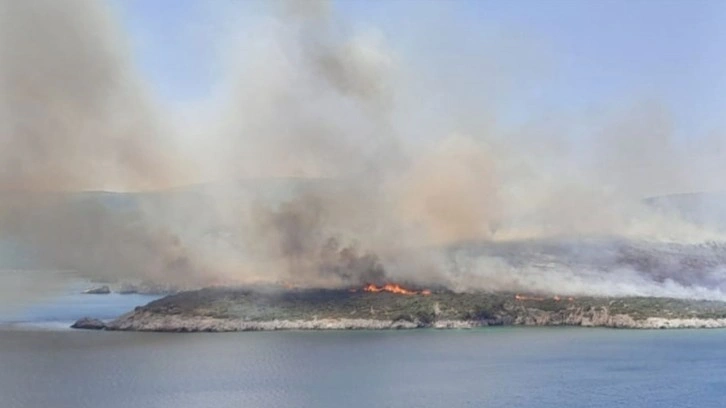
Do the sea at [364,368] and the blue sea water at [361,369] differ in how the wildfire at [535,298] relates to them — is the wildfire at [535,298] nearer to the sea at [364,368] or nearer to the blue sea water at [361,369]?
the sea at [364,368]

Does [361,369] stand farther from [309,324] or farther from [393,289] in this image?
[393,289]

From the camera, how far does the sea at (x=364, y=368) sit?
208 feet

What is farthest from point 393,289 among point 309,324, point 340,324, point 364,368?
point 364,368

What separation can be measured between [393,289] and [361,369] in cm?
5056

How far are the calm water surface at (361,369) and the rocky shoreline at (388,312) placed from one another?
5215 mm

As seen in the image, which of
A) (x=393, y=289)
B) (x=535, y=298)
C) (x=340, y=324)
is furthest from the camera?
(x=393, y=289)

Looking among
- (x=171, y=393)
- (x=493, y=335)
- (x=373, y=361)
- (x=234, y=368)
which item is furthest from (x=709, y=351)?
(x=171, y=393)

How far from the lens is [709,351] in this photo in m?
92.6

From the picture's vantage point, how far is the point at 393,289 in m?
128

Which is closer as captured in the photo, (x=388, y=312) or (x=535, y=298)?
(x=388, y=312)

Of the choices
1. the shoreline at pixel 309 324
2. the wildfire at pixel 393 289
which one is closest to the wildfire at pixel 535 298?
the shoreline at pixel 309 324

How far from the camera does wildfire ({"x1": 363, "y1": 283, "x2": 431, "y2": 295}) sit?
126812 mm

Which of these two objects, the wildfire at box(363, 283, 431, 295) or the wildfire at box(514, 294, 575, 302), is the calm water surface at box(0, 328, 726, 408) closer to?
the wildfire at box(363, 283, 431, 295)

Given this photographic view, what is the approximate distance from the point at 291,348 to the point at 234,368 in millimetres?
15680
